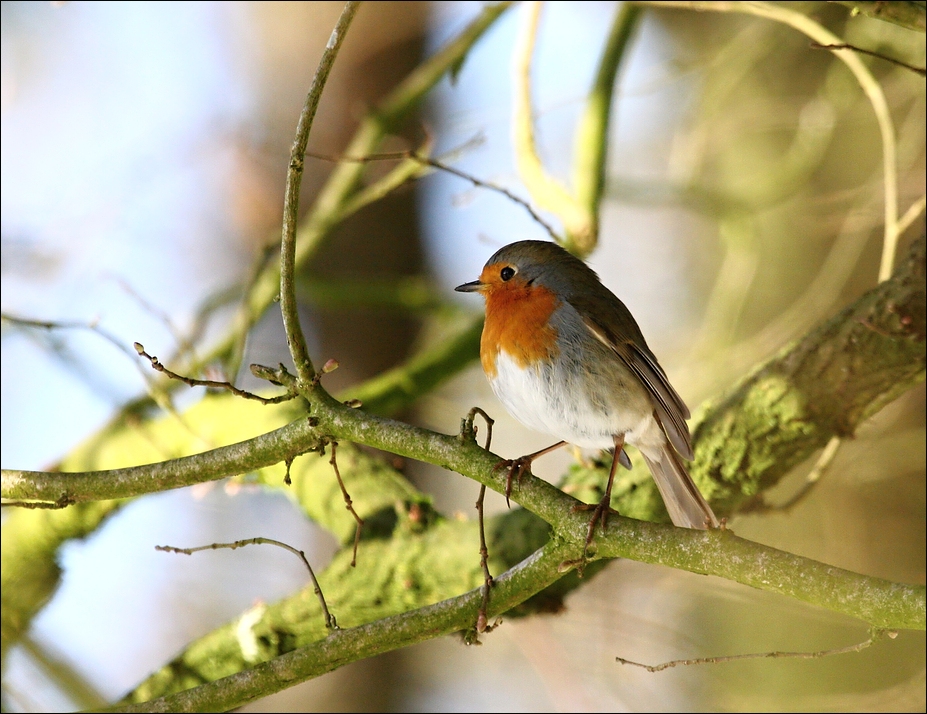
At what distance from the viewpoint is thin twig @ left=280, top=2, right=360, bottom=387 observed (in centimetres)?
167

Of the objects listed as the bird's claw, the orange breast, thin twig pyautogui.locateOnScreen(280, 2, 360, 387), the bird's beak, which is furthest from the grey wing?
thin twig pyautogui.locateOnScreen(280, 2, 360, 387)

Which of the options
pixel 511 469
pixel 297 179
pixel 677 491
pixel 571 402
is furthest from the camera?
pixel 677 491

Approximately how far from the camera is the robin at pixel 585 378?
7.52 ft

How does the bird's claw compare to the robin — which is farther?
the robin

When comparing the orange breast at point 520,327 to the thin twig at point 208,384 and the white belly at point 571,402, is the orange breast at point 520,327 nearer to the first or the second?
the white belly at point 571,402

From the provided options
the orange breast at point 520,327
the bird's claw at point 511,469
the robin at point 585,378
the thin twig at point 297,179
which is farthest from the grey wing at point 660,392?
the thin twig at point 297,179

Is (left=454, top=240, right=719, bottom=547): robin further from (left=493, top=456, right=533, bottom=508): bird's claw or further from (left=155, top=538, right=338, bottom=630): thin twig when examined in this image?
(left=155, top=538, right=338, bottom=630): thin twig

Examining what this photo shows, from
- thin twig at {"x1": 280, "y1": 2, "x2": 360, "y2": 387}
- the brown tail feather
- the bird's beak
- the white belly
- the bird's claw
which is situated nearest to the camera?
thin twig at {"x1": 280, "y1": 2, "x2": 360, "y2": 387}

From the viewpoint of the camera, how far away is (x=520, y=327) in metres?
2.35

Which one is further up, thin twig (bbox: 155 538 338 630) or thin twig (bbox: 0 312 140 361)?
thin twig (bbox: 0 312 140 361)

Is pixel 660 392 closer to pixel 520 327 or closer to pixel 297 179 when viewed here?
pixel 520 327

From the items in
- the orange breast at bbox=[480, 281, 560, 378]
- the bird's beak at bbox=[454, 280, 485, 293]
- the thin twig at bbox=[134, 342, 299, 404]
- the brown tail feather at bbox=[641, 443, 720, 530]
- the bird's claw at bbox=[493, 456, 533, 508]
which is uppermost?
the bird's beak at bbox=[454, 280, 485, 293]

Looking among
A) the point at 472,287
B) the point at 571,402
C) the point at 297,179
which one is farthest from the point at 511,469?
the point at 472,287

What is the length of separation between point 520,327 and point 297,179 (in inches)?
33.6
